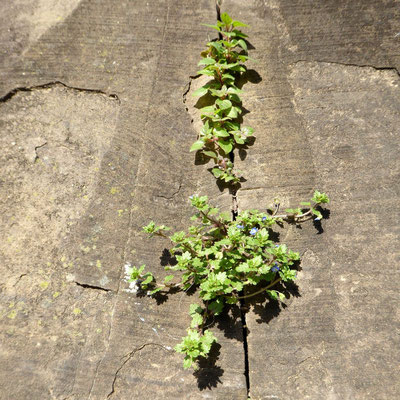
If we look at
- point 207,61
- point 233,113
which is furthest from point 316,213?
point 207,61

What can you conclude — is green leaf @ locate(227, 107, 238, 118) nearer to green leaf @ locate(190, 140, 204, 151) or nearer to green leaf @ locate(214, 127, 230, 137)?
green leaf @ locate(214, 127, 230, 137)

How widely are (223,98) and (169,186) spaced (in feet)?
2.37

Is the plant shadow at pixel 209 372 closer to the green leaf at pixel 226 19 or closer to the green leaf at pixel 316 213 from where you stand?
the green leaf at pixel 316 213

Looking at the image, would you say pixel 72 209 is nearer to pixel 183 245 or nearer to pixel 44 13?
pixel 183 245

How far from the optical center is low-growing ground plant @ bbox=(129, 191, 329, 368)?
194cm

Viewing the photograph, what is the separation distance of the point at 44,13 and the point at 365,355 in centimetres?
295

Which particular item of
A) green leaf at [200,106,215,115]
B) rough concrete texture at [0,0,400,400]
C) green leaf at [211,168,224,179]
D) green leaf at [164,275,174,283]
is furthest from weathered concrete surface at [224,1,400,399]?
green leaf at [164,275,174,283]

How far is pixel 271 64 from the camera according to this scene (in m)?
2.48

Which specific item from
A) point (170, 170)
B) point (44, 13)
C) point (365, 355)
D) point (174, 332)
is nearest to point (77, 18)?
point (44, 13)

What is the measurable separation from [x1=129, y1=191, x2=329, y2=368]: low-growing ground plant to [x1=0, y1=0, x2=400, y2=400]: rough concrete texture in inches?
3.2

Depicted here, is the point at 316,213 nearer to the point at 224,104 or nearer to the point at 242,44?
the point at 224,104

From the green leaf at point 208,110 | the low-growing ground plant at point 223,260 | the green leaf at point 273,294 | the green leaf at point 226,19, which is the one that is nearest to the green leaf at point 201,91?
the green leaf at point 208,110

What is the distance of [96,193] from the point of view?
222 centimetres

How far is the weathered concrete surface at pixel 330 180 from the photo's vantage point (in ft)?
5.95
